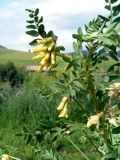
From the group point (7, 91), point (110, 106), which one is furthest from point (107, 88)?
point (7, 91)

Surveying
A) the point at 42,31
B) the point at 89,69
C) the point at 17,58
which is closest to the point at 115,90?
the point at 89,69

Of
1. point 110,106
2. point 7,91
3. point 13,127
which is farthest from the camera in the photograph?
point 7,91

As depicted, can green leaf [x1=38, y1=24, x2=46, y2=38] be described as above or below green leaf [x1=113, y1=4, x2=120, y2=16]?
below

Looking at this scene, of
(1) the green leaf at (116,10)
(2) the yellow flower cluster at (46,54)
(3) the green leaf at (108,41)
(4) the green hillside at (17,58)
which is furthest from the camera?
(4) the green hillside at (17,58)

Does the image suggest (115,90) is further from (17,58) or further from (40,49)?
(17,58)

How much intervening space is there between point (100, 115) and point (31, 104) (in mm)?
8283

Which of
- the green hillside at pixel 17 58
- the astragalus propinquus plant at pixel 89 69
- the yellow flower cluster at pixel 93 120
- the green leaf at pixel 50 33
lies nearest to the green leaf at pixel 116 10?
the astragalus propinquus plant at pixel 89 69

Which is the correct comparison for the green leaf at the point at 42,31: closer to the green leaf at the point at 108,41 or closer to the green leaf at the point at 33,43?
the green leaf at the point at 33,43

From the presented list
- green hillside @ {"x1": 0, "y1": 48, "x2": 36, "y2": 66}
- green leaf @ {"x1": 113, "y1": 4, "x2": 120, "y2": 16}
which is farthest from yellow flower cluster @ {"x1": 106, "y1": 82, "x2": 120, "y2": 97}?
green hillside @ {"x1": 0, "y1": 48, "x2": 36, "y2": 66}

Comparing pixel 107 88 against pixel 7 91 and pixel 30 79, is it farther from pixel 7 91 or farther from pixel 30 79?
pixel 30 79

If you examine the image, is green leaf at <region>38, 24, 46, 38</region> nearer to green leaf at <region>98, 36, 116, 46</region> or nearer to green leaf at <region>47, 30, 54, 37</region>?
green leaf at <region>47, 30, 54, 37</region>

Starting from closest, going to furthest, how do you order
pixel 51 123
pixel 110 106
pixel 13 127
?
pixel 110 106 → pixel 51 123 → pixel 13 127

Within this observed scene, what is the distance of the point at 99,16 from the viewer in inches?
69.8

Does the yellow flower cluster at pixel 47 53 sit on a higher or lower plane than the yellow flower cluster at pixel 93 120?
higher
